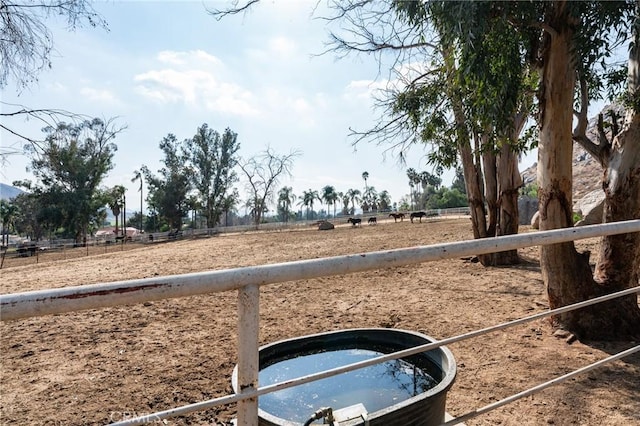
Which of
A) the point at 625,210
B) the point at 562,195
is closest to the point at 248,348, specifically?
the point at 562,195

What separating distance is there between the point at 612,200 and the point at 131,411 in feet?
13.8

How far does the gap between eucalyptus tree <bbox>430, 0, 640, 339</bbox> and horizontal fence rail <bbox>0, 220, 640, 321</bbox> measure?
265cm

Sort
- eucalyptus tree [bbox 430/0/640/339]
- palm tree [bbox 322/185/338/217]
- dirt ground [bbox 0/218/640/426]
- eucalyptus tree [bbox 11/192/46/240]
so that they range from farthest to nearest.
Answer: palm tree [bbox 322/185/338/217], eucalyptus tree [bbox 11/192/46/240], eucalyptus tree [bbox 430/0/640/339], dirt ground [bbox 0/218/640/426]

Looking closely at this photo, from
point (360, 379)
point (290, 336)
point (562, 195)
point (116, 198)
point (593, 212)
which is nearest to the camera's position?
point (360, 379)

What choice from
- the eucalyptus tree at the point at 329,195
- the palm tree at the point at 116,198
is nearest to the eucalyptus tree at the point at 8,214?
the palm tree at the point at 116,198

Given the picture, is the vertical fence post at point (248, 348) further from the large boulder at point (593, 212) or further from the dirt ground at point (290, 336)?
the large boulder at point (593, 212)

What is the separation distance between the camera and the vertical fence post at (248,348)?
2.75 ft

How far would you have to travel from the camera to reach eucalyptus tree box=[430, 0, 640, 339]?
130 inches

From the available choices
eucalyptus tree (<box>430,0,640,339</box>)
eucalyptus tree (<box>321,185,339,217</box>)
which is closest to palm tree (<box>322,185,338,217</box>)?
eucalyptus tree (<box>321,185,339,217</box>)

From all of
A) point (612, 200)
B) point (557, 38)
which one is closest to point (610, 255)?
point (612, 200)

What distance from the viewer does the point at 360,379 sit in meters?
2.38

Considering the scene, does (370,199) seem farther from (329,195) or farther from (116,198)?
(116,198)

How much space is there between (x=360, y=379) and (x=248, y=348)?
5.71ft

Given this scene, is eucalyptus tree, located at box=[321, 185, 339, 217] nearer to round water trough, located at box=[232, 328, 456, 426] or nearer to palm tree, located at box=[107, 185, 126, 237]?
palm tree, located at box=[107, 185, 126, 237]
